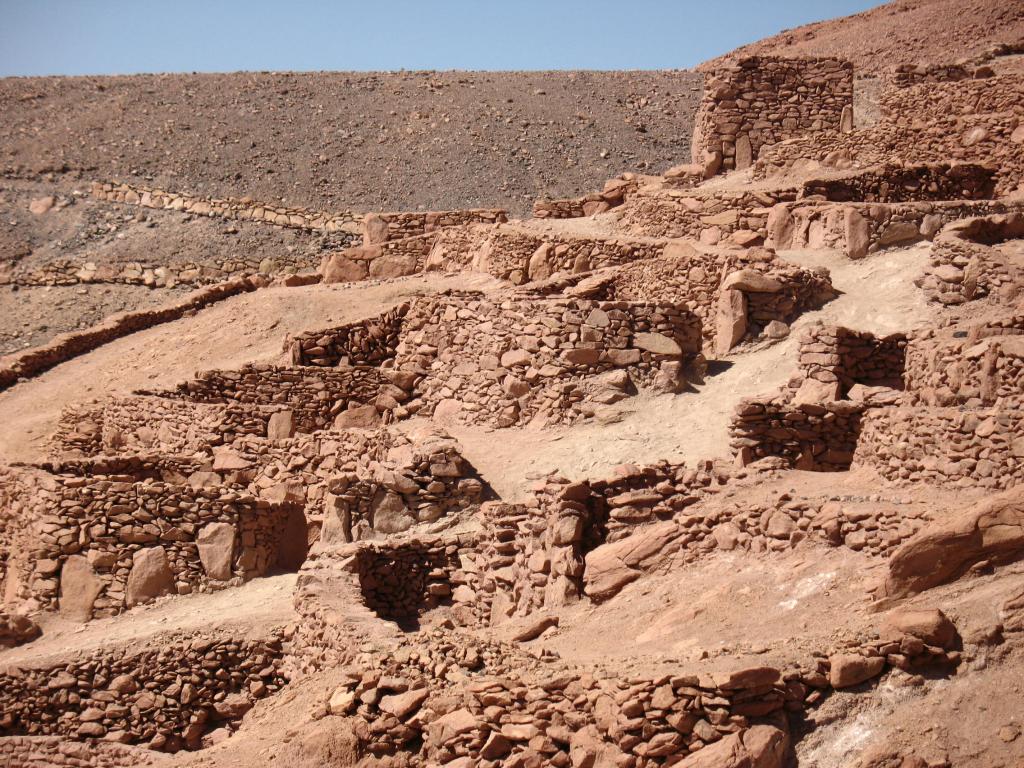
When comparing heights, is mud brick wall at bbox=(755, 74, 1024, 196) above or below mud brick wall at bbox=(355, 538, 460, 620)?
above

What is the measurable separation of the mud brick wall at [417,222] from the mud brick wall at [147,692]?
11722mm

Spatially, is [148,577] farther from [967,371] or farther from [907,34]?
[907,34]

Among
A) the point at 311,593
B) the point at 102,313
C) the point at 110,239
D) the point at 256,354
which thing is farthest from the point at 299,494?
the point at 110,239

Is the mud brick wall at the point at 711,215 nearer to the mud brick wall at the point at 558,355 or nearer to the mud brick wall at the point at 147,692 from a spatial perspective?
the mud brick wall at the point at 558,355

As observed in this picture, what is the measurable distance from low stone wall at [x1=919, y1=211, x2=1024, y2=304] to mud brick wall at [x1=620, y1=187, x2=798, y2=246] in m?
3.09

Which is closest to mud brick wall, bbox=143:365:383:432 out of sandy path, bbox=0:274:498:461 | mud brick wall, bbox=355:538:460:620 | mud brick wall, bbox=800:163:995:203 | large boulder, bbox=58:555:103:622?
sandy path, bbox=0:274:498:461

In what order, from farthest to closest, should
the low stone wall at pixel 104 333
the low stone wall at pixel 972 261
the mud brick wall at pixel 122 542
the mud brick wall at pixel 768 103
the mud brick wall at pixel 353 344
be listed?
1. the low stone wall at pixel 104 333
2. the mud brick wall at pixel 768 103
3. the mud brick wall at pixel 353 344
4. the low stone wall at pixel 972 261
5. the mud brick wall at pixel 122 542

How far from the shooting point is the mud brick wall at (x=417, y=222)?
2736 cm

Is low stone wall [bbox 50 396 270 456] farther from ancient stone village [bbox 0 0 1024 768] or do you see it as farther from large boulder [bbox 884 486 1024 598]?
large boulder [bbox 884 486 1024 598]

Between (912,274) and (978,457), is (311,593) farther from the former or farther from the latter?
(912,274)

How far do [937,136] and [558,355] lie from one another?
24.3ft

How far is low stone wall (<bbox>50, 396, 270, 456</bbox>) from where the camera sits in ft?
71.3

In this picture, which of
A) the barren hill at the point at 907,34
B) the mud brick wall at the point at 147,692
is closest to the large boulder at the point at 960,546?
the mud brick wall at the point at 147,692

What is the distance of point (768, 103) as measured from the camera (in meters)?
26.2
